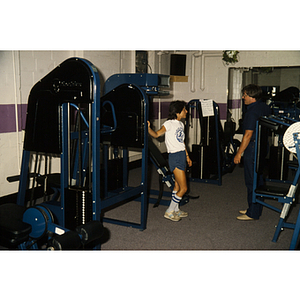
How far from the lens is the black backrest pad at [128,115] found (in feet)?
11.9

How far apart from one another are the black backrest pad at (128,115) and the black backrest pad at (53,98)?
902mm

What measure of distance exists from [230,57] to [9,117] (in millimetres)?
5130

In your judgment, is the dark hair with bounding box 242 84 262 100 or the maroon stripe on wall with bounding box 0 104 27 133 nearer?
the dark hair with bounding box 242 84 262 100

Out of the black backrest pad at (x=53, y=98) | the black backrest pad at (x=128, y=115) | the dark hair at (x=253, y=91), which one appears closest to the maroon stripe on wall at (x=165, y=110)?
the dark hair at (x=253, y=91)

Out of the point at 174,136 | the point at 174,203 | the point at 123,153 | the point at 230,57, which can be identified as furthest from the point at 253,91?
the point at 230,57

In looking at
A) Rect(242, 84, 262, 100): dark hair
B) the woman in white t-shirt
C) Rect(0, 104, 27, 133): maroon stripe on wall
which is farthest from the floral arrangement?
Rect(0, 104, 27, 133): maroon stripe on wall

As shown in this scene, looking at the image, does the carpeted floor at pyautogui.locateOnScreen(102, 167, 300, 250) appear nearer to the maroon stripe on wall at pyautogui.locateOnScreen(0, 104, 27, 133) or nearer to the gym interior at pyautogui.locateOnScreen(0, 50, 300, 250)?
the gym interior at pyautogui.locateOnScreen(0, 50, 300, 250)

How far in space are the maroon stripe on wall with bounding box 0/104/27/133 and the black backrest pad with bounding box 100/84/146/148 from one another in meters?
1.32

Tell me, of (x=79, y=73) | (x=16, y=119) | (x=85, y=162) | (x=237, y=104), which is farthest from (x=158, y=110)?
(x=79, y=73)

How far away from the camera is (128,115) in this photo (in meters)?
3.71

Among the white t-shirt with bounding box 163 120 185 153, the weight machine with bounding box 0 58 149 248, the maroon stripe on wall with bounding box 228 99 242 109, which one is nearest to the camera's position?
the weight machine with bounding box 0 58 149 248

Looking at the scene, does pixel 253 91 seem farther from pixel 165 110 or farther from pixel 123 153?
pixel 165 110

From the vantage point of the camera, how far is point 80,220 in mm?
2971

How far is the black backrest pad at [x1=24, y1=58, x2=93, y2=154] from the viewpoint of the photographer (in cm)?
281
